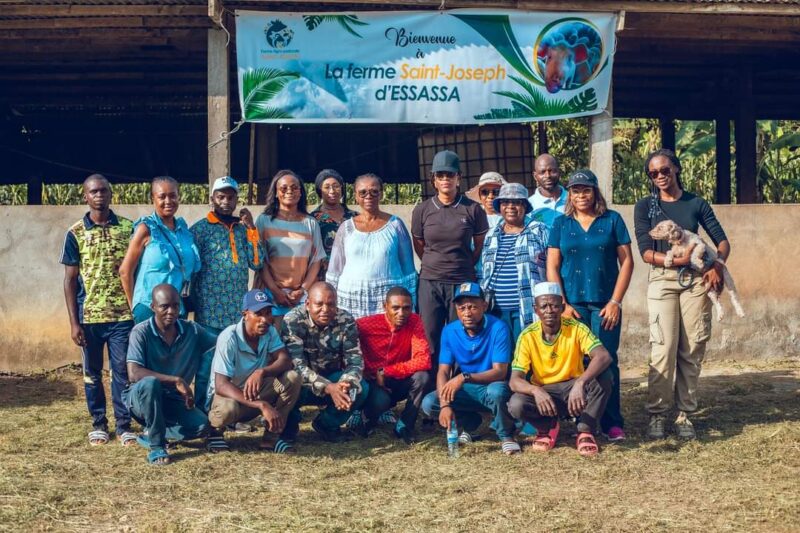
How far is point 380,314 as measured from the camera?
261 inches

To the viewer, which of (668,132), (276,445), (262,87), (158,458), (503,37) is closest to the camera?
(158,458)

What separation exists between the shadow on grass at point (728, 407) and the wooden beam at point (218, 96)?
12.2ft

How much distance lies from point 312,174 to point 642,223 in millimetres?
6686

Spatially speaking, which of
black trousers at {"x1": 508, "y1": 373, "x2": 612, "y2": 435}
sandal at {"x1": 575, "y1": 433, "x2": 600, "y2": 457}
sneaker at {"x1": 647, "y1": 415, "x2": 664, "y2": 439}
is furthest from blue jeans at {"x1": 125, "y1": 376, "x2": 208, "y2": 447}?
sneaker at {"x1": 647, "y1": 415, "x2": 664, "y2": 439}

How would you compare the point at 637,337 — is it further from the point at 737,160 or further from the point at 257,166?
the point at 257,166

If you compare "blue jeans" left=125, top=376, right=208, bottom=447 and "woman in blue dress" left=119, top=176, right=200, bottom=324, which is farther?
"woman in blue dress" left=119, top=176, right=200, bottom=324

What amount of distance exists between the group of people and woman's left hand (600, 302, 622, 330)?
0.01m

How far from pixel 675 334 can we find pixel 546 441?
41.8 inches

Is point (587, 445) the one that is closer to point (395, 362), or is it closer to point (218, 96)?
point (395, 362)

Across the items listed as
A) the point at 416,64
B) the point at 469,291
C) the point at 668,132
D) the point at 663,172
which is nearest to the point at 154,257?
the point at 469,291

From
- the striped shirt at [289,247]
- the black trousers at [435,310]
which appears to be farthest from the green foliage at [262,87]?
the black trousers at [435,310]

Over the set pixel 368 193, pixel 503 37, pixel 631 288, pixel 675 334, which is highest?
pixel 503 37

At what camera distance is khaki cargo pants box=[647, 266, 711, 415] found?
21.3 ft

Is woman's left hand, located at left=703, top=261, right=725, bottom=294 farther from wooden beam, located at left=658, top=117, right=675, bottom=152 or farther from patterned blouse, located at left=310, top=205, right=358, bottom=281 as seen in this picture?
wooden beam, located at left=658, top=117, right=675, bottom=152
